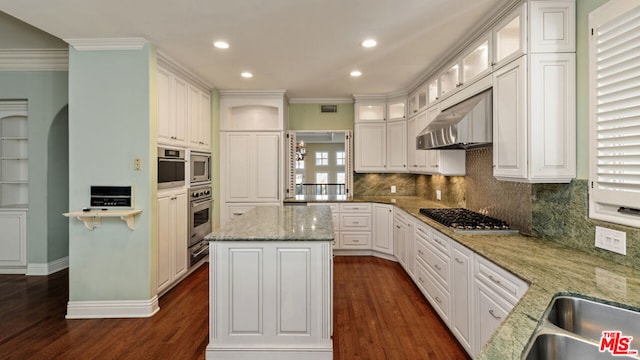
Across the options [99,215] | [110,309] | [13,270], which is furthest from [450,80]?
[13,270]

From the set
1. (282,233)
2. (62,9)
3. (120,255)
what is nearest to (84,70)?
(62,9)

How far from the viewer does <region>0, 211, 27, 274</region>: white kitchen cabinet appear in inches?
156

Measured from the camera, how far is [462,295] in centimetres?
222

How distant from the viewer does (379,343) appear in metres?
2.39

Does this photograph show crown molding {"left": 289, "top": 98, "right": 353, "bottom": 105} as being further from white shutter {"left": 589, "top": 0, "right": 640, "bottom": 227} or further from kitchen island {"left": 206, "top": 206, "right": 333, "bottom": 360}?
white shutter {"left": 589, "top": 0, "right": 640, "bottom": 227}

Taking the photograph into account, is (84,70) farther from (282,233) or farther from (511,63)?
(511,63)

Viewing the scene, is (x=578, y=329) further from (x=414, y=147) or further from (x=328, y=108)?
(x=328, y=108)

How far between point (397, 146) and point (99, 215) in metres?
4.04

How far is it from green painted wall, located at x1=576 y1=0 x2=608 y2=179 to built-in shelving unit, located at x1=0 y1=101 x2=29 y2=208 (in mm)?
6069

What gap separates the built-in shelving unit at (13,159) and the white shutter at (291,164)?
143 inches

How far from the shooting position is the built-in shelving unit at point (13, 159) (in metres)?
4.09

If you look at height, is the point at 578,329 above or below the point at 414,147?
below

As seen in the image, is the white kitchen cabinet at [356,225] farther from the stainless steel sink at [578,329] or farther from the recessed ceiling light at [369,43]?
the stainless steel sink at [578,329]

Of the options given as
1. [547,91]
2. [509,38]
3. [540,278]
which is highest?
[509,38]
